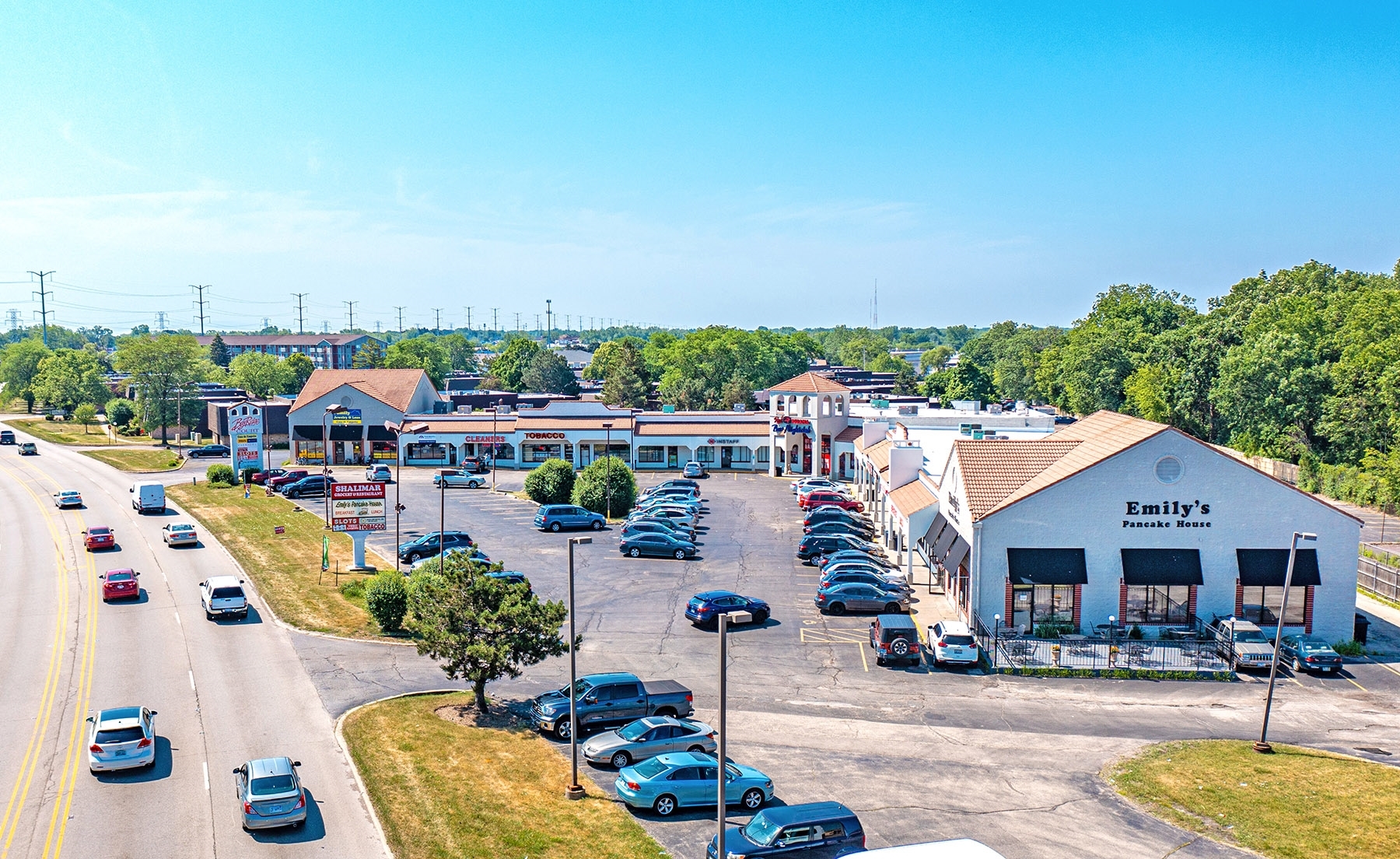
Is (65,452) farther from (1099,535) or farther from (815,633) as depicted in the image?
(1099,535)

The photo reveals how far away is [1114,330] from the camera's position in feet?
408

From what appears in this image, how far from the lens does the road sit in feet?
69.8

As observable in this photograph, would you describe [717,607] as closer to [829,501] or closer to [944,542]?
[944,542]

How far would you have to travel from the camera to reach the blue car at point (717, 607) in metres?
38.8

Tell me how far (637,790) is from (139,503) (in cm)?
5127

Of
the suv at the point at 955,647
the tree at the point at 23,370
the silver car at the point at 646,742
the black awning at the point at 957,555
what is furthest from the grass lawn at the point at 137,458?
the suv at the point at 955,647

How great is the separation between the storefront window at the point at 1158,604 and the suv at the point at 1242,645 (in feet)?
5.41

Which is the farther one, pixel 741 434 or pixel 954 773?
pixel 741 434

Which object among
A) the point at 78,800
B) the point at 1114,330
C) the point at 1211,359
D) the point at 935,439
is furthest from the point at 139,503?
the point at 1114,330

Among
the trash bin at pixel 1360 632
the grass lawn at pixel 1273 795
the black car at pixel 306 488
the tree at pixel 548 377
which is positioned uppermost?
the tree at pixel 548 377

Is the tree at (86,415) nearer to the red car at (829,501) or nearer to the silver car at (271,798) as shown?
the red car at (829,501)

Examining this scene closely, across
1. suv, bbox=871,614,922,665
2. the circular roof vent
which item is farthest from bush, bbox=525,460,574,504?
the circular roof vent

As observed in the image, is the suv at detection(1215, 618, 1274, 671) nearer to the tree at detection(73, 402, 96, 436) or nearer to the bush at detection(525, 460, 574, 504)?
the bush at detection(525, 460, 574, 504)

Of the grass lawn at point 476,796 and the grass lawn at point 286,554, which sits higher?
the grass lawn at point 286,554
